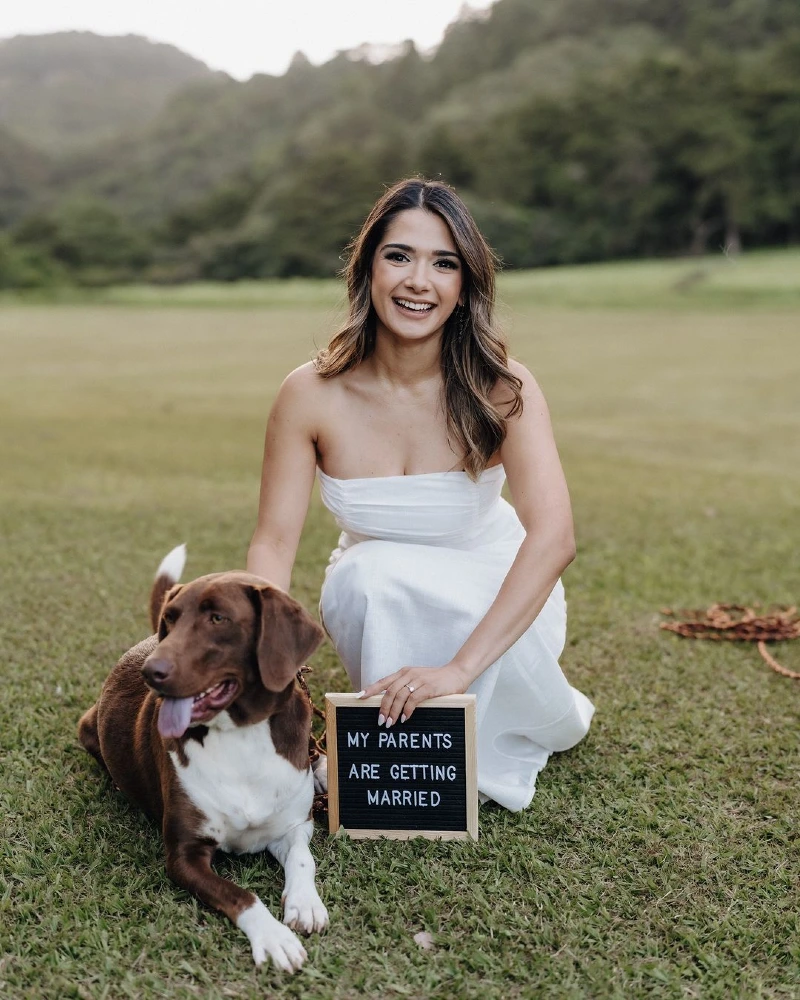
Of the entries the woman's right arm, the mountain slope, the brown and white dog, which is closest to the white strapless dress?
the woman's right arm

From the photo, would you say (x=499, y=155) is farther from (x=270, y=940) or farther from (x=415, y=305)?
(x=270, y=940)

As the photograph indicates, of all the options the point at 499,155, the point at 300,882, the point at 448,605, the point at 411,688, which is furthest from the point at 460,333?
the point at 499,155

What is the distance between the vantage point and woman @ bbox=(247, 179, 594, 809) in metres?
3.30

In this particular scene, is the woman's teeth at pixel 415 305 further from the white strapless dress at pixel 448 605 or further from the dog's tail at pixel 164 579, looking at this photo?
the dog's tail at pixel 164 579

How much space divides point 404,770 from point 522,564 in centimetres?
75

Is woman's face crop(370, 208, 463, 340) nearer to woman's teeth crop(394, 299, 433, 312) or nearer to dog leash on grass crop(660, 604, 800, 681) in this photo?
woman's teeth crop(394, 299, 433, 312)

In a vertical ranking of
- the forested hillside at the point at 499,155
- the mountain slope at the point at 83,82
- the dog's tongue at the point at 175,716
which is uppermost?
the mountain slope at the point at 83,82

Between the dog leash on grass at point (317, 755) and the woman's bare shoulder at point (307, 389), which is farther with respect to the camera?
the woman's bare shoulder at point (307, 389)

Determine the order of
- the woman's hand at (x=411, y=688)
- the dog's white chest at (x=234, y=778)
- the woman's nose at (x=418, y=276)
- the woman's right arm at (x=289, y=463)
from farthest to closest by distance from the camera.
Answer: the woman's right arm at (x=289, y=463)
the woman's nose at (x=418, y=276)
the woman's hand at (x=411, y=688)
the dog's white chest at (x=234, y=778)

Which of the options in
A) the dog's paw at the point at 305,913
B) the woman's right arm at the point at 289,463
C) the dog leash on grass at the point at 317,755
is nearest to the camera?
the dog's paw at the point at 305,913

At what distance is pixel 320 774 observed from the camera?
343cm

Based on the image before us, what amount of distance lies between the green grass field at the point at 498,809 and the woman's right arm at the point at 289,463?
1.72ft

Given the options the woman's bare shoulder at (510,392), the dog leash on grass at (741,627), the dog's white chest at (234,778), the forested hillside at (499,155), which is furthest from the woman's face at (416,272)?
the forested hillside at (499,155)

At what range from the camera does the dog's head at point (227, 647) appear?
101 inches
